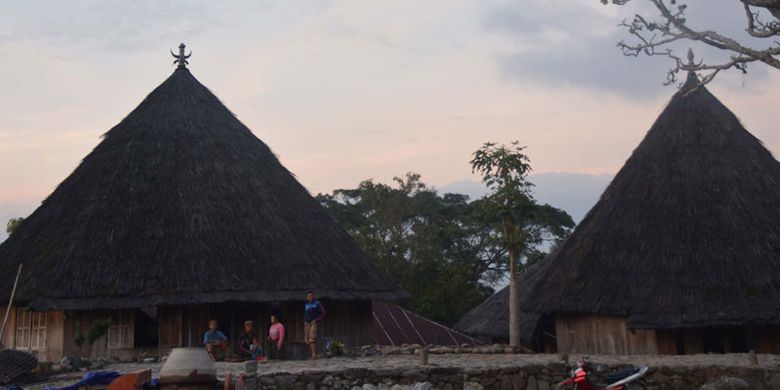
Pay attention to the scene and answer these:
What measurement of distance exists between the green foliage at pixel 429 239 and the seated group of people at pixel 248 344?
794 inches

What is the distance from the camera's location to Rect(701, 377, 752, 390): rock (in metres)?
13.5

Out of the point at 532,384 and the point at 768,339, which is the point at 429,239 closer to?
the point at 768,339

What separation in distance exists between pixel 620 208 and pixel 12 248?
14.3 m

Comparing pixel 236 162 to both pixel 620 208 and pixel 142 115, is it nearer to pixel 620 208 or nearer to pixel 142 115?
pixel 142 115

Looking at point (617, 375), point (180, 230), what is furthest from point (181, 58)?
point (617, 375)

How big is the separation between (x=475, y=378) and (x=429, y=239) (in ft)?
92.1

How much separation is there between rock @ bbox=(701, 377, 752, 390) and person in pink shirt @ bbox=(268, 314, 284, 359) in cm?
788

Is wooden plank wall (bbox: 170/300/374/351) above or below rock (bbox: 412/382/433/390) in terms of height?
above

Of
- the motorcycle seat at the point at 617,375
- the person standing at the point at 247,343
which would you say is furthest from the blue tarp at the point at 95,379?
the motorcycle seat at the point at 617,375

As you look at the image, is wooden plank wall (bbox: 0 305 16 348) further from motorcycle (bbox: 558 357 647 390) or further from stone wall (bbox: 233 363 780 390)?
motorcycle (bbox: 558 357 647 390)

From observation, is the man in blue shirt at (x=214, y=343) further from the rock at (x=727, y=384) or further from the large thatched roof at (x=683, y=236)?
the rock at (x=727, y=384)

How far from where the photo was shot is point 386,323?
32.1 meters

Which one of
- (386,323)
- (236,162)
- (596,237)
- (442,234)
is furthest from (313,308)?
(442,234)

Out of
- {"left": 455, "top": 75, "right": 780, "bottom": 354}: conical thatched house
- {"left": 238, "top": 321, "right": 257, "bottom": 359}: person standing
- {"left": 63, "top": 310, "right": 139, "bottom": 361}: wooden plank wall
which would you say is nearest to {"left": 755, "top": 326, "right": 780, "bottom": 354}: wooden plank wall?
{"left": 455, "top": 75, "right": 780, "bottom": 354}: conical thatched house
